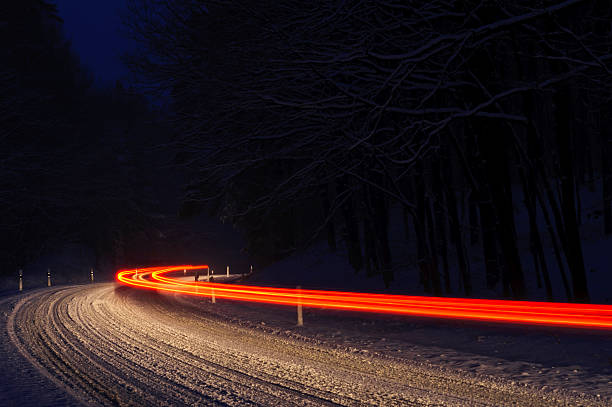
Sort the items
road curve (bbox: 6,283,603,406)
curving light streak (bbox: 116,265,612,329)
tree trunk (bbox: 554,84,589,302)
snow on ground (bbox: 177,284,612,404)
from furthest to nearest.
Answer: tree trunk (bbox: 554,84,589,302), curving light streak (bbox: 116,265,612,329), snow on ground (bbox: 177,284,612,404), road curve (bbox: 6,283,603,406)

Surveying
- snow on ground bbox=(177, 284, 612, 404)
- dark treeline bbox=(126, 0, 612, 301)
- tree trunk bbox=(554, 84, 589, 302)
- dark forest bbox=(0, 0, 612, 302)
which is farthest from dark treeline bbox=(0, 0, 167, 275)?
tree trunk bbox=(554, 84, 589, 302)

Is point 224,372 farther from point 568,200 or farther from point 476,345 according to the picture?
point 568,200

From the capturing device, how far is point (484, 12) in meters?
12.5

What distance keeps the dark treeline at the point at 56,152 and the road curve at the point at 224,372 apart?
56.4 feet

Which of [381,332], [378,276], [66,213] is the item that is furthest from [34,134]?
[381,332]

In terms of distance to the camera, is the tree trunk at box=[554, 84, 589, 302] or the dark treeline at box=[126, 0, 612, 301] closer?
the dark treeline at box=[126, 0, 612, 301]

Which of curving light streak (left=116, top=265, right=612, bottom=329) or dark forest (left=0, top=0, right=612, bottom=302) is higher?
dark forest (left=0, top=0, right=612, bottom=302)

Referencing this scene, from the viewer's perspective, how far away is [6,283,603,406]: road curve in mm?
6785

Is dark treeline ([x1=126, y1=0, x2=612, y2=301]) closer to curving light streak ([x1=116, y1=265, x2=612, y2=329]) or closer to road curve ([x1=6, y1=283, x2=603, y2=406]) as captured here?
curving light streak ([x1=116, y1=265, x2=612, y2=329])

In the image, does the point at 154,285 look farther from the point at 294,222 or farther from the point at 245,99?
the point at 245,99

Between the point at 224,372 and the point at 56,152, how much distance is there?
1402 inches

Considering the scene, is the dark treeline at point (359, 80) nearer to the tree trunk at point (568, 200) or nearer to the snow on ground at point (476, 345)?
the tree trunk at point (568, 200)

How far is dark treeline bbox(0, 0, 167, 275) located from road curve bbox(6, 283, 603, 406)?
17.2m

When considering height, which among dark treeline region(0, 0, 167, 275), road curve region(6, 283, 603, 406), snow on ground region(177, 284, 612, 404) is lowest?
snow on ground region(177, 284, 612, 404)
